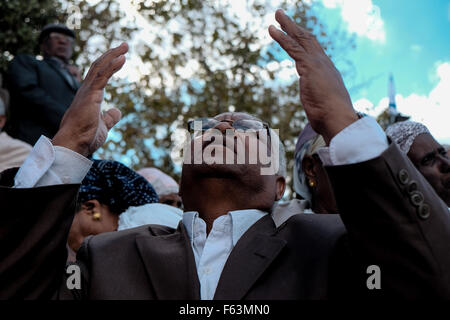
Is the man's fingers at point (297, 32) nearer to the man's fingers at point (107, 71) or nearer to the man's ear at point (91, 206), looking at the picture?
the man's fingers at point (107, 71)

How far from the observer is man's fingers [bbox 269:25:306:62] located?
2.18m

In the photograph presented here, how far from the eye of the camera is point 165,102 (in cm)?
1284

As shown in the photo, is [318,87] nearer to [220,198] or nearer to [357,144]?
[357,144]

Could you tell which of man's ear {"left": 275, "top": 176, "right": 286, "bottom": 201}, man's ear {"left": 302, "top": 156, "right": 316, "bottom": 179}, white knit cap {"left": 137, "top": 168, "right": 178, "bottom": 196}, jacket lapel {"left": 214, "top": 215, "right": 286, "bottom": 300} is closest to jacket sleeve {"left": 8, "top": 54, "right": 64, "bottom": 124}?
white knit cap {"left": 137, "top": 168, "right": 178, "bottom": 196}

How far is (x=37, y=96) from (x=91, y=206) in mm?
2354

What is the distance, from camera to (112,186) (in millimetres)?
4199

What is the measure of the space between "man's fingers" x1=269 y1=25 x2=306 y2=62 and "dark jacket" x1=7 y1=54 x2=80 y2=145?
4.06 meters

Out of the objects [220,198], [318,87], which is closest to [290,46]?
[318,87]

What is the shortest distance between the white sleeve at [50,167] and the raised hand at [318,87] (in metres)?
1.06

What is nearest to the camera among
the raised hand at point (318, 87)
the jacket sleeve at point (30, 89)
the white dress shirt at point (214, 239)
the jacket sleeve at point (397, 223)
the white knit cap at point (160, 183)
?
the jacket sleeve at point (397, 223)

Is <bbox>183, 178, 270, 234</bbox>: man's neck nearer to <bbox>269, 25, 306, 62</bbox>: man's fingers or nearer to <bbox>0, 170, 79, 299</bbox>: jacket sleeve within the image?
<bbox>0, 170, 79, 299</bbox>: jacket sleeve

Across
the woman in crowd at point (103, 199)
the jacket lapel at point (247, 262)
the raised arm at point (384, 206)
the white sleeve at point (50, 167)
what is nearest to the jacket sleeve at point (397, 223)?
the raised arm at point (384, 206)

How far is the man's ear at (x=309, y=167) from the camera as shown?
4129 millimetres

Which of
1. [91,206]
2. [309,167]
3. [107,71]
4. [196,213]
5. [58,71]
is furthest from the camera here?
[58,71]
